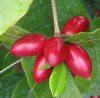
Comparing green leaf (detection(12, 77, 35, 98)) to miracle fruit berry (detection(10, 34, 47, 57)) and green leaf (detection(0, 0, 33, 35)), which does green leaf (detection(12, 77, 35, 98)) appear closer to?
miracle fruit berry (detection(10, 34, 47, 57))

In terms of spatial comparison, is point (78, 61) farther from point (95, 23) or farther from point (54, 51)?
point (95, 23)

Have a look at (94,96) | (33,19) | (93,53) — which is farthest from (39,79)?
(94,96)

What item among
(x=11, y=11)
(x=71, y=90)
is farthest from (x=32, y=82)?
(x=11, y=11)

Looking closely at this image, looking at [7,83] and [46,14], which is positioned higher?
[46,14]

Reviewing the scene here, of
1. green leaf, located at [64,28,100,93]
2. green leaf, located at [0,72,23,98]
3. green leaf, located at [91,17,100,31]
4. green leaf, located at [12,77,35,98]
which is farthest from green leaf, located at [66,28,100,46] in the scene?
green leaf, located at [0,72,23,98]

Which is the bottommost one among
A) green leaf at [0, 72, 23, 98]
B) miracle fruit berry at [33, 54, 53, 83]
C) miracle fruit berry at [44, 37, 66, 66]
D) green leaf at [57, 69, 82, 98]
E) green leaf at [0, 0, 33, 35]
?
green leaf at [0, 72, 23, 98]

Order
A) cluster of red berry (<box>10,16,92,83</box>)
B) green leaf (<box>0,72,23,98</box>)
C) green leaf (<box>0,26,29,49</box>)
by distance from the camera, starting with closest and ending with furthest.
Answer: cluster of red berry (<box>10,16,92,83</box>), green leaf (<box>0,26,29,49</box>), green leaf (<box>0,72,23,98</box>)

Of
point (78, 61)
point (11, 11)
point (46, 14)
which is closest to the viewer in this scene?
point (11, 11)
